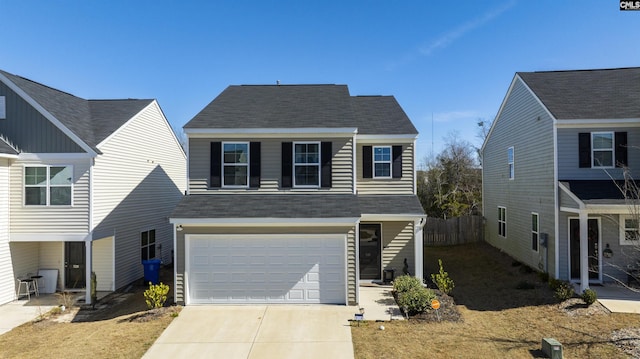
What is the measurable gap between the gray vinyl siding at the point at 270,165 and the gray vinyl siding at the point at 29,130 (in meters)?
3.98

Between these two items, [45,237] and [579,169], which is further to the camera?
[579,169]

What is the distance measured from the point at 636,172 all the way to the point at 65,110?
71.0 ft

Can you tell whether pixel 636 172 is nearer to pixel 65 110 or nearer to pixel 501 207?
pixel 501 207

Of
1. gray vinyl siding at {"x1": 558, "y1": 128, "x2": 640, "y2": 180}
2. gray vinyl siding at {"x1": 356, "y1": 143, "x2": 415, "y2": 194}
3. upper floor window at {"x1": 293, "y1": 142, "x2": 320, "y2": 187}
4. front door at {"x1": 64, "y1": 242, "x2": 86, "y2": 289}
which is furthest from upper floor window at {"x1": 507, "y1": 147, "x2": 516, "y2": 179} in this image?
front door at {"x1": 64, "y1": 242, "x2": 86, "y2": 289}

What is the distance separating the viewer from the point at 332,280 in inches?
419

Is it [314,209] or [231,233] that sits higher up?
[314,209]

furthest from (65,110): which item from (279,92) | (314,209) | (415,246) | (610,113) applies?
(610,113)

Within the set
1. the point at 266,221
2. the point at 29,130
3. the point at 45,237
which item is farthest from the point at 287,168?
the point at 29,130

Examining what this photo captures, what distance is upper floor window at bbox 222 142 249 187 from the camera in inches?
470

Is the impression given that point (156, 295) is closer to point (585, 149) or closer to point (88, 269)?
point (88, 269)

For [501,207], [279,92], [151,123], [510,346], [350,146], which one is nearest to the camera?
[510,346]

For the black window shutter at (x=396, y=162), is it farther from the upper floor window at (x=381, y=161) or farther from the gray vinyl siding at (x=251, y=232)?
the gray vinyl siding at (x=251, y=232)

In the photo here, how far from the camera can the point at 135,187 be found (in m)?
14.6

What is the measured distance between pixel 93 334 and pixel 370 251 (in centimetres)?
906
